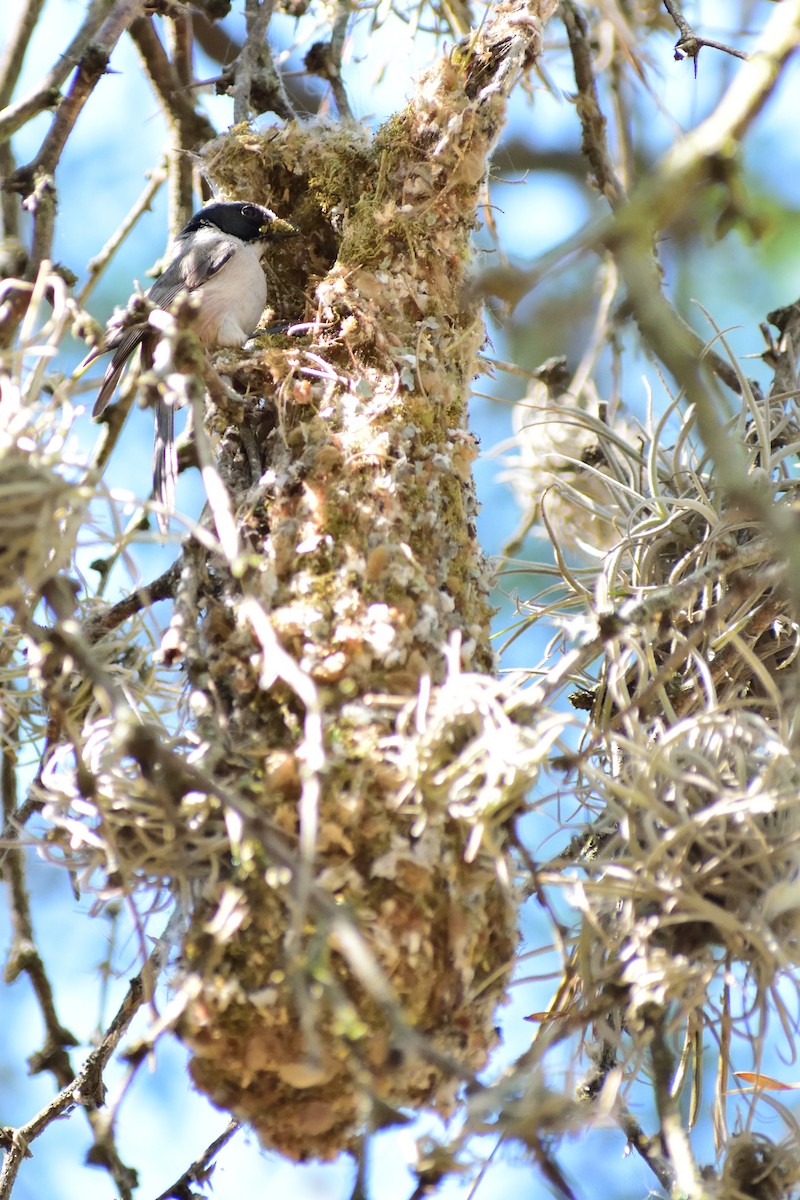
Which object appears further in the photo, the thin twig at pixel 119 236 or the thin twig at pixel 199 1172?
the thin twig at pixel 119 236

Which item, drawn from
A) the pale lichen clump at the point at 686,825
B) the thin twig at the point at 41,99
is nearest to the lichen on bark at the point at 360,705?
the pale lichen clump at the point at 686,825

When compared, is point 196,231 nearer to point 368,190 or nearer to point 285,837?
point 368,190

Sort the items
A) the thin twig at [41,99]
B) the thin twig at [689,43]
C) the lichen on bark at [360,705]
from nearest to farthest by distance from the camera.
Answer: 1. the lichen on bark at [360,705]
2. the thin twig at [41,99]
3. the thin twig at [689,43]

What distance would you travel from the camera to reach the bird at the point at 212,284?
2641 mm

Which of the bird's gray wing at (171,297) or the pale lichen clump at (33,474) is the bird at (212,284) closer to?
the bird's gray wing at (171,297)

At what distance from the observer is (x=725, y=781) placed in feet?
5.96

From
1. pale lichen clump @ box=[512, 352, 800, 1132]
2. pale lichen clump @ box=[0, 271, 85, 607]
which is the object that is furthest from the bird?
pale lichen clump @ box=[512, 352, 800, 1132]

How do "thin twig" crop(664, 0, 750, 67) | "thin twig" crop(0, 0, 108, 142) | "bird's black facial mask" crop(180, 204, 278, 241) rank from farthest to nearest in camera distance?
"bird's black facial mask" crop(180, 204, 278, 241) < "thin twig" crop(664, 0, 750, 67) < "thin twig" crop(0, 0, 108, 142)

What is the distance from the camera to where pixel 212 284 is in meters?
2.89

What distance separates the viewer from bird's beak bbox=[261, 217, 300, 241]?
2805 millimetres

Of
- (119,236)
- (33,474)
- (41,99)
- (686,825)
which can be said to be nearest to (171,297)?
(119,236)

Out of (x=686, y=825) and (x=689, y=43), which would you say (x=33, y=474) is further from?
(x=689, y=43)

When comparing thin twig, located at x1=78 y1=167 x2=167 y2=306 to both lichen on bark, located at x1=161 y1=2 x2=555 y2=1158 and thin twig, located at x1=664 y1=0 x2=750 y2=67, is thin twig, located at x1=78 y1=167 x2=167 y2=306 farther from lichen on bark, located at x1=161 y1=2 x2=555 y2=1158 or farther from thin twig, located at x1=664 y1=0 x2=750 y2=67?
thin twig, located at x1=664 y1=0 x2=750 y2=67

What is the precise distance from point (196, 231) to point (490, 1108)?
222 centimetres
